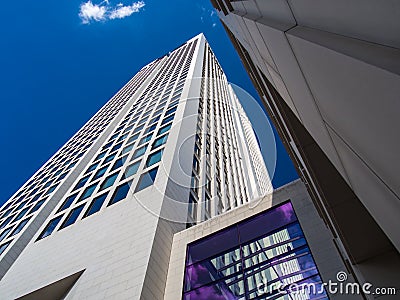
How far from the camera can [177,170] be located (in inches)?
848

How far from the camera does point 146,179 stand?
20641 millimetres

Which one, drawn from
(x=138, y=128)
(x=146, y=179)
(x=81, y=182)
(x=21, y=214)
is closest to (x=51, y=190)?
(x=21, y=214)

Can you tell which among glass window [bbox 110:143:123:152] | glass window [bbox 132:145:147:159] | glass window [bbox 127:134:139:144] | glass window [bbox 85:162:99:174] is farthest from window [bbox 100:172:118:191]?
glass window [bbox 110:143:123:152]

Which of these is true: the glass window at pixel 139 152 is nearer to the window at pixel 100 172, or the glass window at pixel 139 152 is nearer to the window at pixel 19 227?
the window at pixel 100 172

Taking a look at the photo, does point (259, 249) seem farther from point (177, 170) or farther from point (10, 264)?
point (10, 264)

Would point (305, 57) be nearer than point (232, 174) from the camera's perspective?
Yes

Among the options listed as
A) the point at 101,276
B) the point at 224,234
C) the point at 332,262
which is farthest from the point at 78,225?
the point at 332,262

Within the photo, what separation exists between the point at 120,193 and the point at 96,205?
211cm

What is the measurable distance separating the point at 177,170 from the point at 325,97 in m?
19.1

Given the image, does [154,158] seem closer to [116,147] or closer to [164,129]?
[164,129]

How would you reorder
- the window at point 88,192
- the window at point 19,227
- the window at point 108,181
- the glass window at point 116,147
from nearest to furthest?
the window at point 108,181
the window at point 88,192
the window at point 19,227
the glass window at point 116,147

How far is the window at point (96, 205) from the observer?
20828mm

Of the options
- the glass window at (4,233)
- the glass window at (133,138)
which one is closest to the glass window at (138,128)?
the glass window at (133,138)

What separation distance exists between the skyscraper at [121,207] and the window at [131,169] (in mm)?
120
